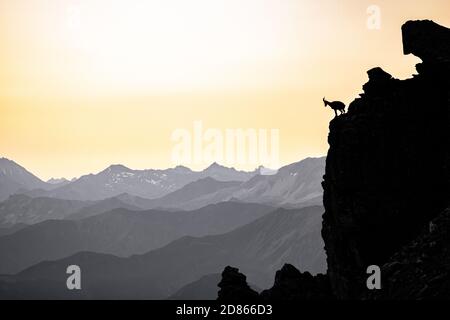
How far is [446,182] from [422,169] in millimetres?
2630

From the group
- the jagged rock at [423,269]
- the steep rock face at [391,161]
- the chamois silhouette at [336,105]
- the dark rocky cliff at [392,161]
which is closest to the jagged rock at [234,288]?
the steep rock face at [391,161]

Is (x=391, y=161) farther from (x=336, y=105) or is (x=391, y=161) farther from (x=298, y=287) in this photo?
(x=298, y=287)

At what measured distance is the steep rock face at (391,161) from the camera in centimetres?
5431

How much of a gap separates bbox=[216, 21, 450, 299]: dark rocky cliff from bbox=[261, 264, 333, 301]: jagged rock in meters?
11.6

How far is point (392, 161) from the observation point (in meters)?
56.0

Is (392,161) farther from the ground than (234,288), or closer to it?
farther from the ground

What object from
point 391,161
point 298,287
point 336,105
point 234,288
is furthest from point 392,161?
point 234,288

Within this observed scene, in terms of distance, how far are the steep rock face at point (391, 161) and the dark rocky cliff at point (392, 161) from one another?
0.08 meters

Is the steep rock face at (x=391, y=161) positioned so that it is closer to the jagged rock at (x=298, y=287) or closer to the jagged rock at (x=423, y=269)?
the jagged rock at (x=423, y=269)

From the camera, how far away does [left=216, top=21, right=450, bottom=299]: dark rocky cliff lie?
178 feet

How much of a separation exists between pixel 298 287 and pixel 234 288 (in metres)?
7.77
